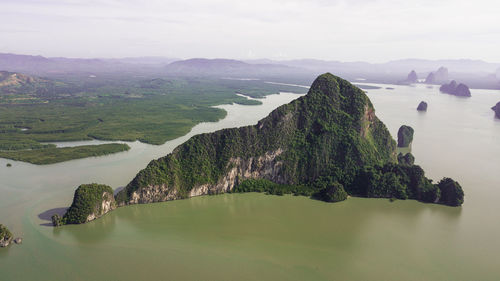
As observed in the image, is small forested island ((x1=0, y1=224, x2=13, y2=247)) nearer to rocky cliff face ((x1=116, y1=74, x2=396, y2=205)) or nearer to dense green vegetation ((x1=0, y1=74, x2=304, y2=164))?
rocky cliff face ((x1=116, y1=74, x2=396, y2=205))

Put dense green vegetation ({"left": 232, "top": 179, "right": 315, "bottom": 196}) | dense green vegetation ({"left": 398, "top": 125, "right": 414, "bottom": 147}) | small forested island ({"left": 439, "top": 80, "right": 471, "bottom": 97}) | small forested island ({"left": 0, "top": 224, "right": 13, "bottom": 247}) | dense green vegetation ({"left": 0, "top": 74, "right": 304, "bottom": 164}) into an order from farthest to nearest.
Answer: small forested island ({"left": 439, "top": 80, "right": 471, "bottom": 97}), dense green vegetation ({"left": 0, "top": 74, "right": 304, "bottom": 164}), dense green vegetation ({"left": 398, "top": 125, "right": 414, "bottom": 147}), dense green vegetation ({"left": 232, "top": 179, "right": 315, "bottom": 196}), small forested island ({"left": 0, "top": 224, "right": 13, "bottom": 247})

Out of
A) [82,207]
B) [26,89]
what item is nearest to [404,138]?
[82,207]

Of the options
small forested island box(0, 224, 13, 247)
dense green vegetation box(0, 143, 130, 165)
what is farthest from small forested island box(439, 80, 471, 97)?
small forested island box(0, 224, 13, 247)

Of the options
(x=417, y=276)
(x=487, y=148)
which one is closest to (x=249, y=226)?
(x=417, y=276)

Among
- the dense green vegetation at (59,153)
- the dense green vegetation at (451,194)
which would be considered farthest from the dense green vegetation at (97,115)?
the dense green vegetation at (451,194)

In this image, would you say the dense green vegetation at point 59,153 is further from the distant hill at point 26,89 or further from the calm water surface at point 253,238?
the distant hill at point 26,89

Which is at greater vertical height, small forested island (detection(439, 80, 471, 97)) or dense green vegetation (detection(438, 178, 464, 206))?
small forested island (detection(439, 80, 471, 97))
